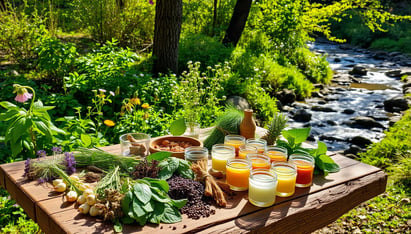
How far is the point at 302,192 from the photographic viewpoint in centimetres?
219

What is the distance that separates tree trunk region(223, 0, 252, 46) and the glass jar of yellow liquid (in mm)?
7230

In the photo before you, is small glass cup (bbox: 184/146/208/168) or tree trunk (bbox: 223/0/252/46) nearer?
small glass cup (bbox: 184/146/208/168)

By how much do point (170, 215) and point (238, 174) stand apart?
1.60 ft

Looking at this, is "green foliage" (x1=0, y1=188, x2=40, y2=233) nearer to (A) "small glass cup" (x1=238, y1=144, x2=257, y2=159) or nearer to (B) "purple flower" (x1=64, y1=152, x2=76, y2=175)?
(B) "purple flower" (x1=64, y1=152, x2=76, y2=175)

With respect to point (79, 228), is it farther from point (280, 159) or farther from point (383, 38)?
point (383, 38)

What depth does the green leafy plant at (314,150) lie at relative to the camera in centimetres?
245

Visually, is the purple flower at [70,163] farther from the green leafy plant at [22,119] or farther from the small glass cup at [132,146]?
the green leafy plant at [22,119]

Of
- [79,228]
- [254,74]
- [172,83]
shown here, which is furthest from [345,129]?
[79,228]

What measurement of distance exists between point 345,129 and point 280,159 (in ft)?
18.4

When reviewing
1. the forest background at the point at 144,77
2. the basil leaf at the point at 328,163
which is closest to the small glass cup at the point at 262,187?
the basil leaf at the point at 328,163

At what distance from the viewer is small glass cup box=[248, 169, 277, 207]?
1.93m

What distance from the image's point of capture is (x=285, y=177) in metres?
2.06

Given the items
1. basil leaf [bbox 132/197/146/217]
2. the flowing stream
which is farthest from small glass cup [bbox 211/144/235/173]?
the flowing stream

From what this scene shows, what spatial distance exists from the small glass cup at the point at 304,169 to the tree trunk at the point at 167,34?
4254mm
